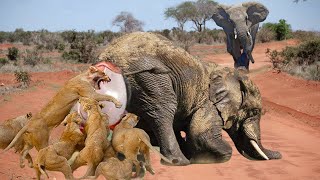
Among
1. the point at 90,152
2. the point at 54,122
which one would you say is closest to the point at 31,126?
the point at 54,122

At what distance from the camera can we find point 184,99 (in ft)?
19.2

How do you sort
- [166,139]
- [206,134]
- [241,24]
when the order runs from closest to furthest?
[166,139]
[206,134]
[241,24]

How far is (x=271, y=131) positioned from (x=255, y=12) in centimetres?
933

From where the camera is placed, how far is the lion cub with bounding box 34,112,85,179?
9.27ft

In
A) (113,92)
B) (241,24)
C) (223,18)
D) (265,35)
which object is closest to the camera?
(113,92)

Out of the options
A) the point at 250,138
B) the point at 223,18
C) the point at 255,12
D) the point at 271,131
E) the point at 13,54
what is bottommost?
the point at 271,131

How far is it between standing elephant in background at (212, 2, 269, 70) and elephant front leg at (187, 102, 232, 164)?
48.3 ft

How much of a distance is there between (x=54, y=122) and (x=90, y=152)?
0.35 m

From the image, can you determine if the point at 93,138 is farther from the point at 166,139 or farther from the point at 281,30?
the point at 281,30

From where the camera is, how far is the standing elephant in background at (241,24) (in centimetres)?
2061

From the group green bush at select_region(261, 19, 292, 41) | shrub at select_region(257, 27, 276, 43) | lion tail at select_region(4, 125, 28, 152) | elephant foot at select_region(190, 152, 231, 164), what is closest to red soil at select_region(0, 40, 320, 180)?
elephant foot at select_region(190, 152, 231, 164)

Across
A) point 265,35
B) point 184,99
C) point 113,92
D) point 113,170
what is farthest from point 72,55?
point 113,170

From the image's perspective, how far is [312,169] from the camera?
943 centimetres

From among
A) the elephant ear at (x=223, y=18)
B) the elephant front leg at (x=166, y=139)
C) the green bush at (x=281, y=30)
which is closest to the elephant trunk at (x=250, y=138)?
the elephant front leg at (x=166, y=139)
